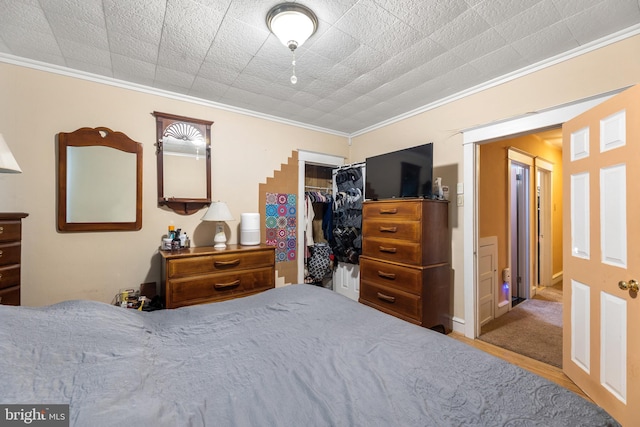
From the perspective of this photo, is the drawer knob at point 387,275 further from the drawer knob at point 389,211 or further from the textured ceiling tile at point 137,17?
the textured ceiling tile at point 137,17

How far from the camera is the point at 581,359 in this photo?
1830 mm

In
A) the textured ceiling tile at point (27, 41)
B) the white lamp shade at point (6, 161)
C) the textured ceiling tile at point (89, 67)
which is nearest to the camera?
the white lamp shade at point (6, 161)

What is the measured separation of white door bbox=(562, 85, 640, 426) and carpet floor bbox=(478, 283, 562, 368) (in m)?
0.41

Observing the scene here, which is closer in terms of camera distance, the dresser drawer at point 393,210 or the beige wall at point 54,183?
the beige wall at point 54,183

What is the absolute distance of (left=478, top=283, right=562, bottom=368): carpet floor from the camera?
239 centimetres

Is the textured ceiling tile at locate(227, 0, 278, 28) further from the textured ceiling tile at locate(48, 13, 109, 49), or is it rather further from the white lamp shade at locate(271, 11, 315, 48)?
the textured ceiling tile at locate(48, 13, 109, 49)

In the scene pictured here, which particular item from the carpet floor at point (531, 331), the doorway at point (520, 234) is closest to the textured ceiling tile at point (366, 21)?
the carpet floor at point (531, 331)

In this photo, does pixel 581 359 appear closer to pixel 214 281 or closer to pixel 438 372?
pixel 438 372

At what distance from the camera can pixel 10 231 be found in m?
1.74

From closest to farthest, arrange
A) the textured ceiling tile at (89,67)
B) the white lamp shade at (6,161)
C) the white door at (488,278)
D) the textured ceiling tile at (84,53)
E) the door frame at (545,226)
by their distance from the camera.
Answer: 1. the white lamp shade at (6,161)
2. the textured ceiling tile at (84,53)
3. the textured ceiling tile at (89,67)
4. the white door at (488,278)
5. the door frame at (545,226)

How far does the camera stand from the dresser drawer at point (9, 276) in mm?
1695

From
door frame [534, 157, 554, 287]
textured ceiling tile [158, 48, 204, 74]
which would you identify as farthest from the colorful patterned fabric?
door frame [534, 157, 554, 287]

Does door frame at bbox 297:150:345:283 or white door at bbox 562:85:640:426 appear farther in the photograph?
door frame at bbox 297:150:345:283

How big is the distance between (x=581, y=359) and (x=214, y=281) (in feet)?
9.21
